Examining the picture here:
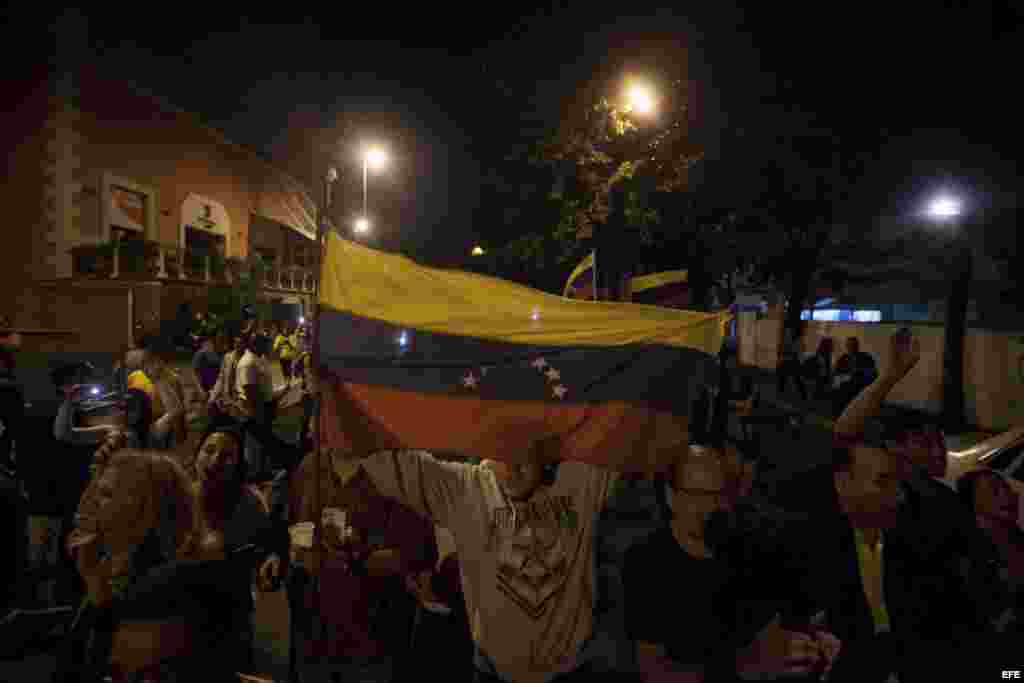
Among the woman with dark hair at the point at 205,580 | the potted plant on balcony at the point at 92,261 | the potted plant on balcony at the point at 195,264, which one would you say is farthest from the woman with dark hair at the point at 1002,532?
the potted plant on balcony at the point at 195,264

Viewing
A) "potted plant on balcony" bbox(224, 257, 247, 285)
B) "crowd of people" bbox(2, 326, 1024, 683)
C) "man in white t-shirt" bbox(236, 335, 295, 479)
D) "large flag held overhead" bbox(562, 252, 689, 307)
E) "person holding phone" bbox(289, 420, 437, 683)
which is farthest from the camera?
"potted plant on balcony" bbox(224, 257, 247, 285)

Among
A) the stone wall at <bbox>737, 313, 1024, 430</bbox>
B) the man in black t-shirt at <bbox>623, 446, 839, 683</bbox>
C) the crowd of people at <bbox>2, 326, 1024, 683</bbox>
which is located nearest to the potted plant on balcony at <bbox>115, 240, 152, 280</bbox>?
the crowd of people at <bbox>2, 326, 1024, 683</bbox>

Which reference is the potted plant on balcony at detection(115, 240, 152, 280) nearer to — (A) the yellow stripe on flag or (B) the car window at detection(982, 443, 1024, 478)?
(A) the yellow stripe on flag

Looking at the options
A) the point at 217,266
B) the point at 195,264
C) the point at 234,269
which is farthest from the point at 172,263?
the point at 234,269

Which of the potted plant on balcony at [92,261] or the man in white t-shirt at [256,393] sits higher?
the potted plant on balcony at [92,261]

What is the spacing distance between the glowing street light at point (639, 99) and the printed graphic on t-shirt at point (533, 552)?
787 centimetres

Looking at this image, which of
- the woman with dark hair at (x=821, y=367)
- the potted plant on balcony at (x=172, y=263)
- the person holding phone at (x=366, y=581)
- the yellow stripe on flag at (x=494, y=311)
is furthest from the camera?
the potted plant on balcony at (x=172, y=263)

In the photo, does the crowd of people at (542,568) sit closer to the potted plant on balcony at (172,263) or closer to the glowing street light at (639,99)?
the glowing street light at (639,99)

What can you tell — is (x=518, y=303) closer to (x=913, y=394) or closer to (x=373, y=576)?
(x=373, y=576)

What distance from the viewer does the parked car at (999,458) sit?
4207 mm

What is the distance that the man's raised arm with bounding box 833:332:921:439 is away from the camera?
128 inches

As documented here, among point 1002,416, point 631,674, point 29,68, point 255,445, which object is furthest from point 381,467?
point 29,68

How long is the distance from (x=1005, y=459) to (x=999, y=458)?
36 mm

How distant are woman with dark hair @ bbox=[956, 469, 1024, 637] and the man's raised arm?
0.71 metres
